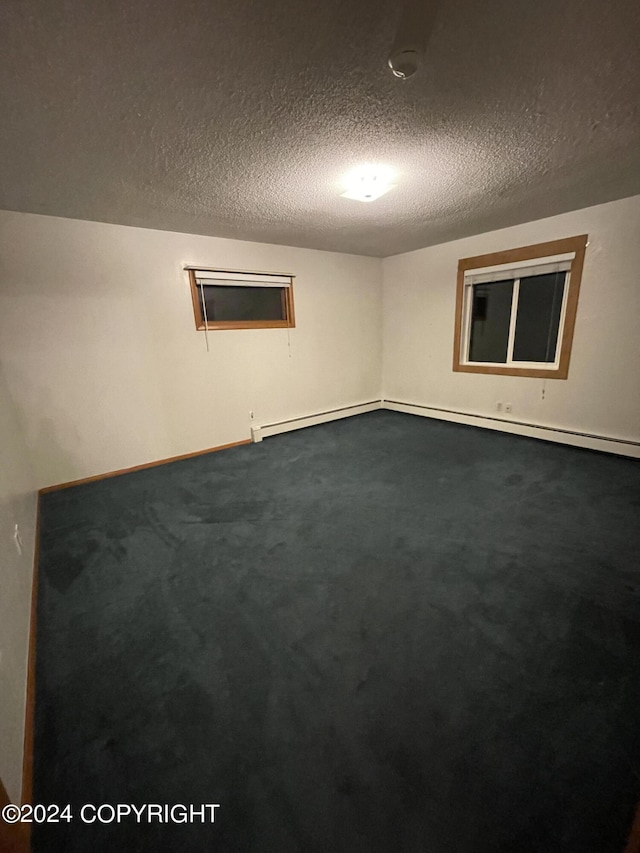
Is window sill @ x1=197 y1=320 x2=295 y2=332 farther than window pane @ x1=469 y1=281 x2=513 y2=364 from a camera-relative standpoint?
No

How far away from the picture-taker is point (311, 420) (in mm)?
4617

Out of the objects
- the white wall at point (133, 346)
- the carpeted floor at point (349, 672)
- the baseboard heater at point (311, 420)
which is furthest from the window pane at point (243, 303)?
the carpeted floor at point (349, 672)

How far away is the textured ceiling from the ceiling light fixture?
106mm

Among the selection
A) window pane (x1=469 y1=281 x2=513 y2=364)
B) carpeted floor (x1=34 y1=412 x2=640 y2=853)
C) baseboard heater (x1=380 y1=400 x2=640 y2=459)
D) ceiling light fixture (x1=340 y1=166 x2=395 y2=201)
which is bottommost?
carpeted floor (x1=34 y1=412 x2=640 y2=853)

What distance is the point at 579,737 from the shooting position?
1.08 metres

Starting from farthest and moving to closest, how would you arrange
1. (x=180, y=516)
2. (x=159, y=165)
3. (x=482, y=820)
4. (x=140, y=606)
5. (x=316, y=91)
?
(x=180, y=516) < (x=159, y=165) < (x=140, y=606) < (x=316, y=91) < (x=482, y=820)

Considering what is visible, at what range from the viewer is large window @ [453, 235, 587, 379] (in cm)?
334

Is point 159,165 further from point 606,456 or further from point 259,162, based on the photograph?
point 606,456

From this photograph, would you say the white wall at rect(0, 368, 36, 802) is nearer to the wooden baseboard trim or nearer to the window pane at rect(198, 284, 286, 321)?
the wooden baseboard trim

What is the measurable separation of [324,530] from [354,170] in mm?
2396

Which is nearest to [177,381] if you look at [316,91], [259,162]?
[259,162]

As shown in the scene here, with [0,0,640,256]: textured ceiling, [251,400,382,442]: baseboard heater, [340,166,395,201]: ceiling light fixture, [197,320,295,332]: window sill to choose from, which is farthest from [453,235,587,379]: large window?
[197,320,295,332]: window sill

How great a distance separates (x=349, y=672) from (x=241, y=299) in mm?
3682

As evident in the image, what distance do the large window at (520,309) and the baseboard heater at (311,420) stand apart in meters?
1.44
